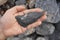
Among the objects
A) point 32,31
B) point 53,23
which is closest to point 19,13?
point 32,31

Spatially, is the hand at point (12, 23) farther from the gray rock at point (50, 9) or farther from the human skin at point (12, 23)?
the gray rock at point (50, 9)

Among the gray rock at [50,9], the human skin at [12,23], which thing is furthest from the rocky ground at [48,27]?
the human skin at [12,23]

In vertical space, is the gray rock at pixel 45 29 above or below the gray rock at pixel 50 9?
below

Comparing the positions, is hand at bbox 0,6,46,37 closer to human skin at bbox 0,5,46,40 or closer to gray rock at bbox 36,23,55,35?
human skin at bbox 0,5,46,40

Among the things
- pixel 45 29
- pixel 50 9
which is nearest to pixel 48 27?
pixel 45 29

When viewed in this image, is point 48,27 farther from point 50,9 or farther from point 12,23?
point 12,23

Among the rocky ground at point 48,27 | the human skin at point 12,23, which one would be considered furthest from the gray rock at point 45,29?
the human skin at point 12,23

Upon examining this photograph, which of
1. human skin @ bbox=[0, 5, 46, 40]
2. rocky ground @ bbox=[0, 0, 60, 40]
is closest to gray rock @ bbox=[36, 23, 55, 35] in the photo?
rocky ground @ bbox=[0, 0, 60, 40]

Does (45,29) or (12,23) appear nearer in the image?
(12,23)

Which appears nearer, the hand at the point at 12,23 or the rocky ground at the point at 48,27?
the hand at the point at 12,23

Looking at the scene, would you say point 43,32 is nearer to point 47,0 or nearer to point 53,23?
point 53,23
